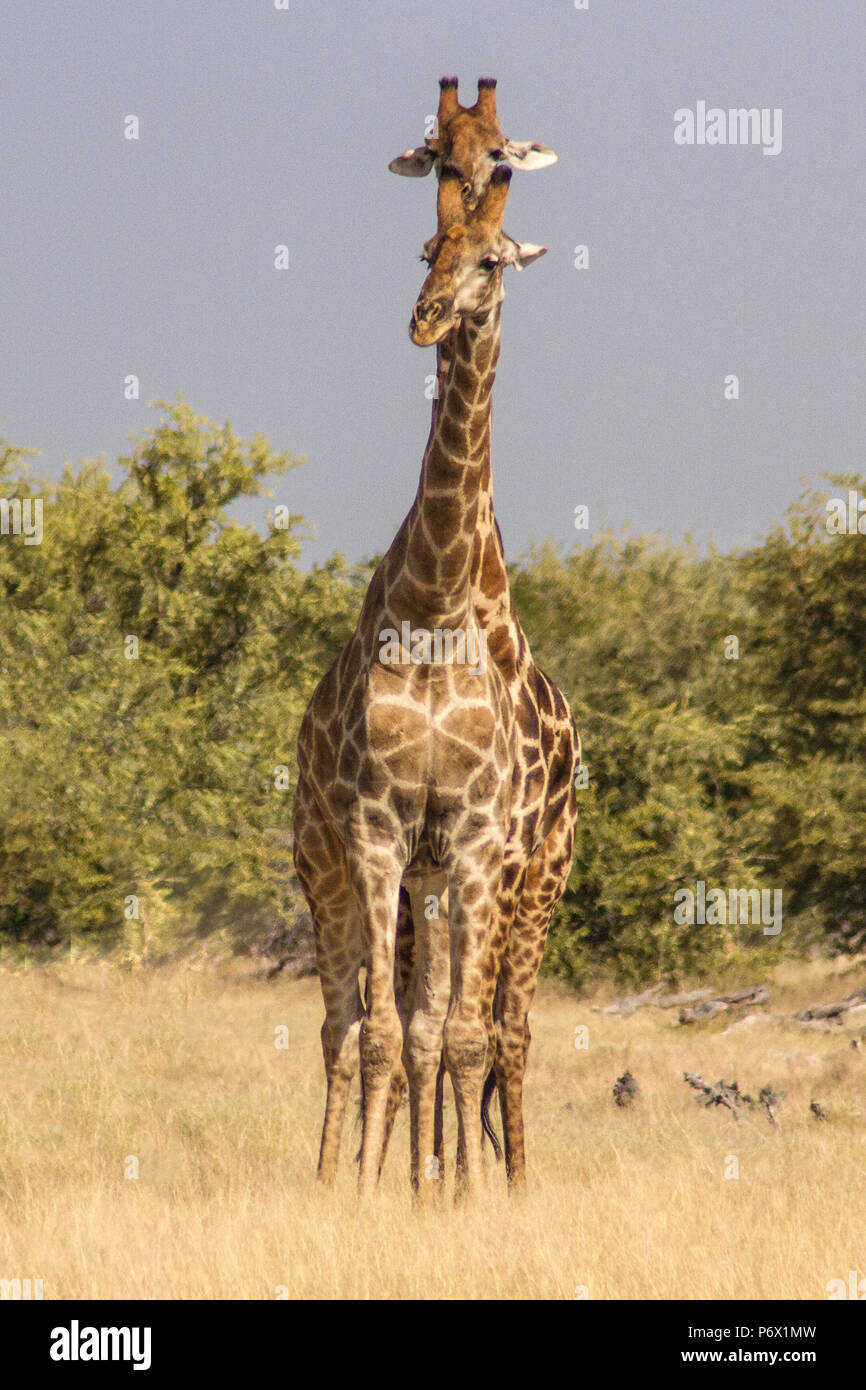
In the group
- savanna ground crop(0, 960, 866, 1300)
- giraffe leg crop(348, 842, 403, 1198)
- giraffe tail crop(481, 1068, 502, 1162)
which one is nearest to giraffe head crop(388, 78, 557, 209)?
giraffe leg crop(348, 842, 403, 1198)

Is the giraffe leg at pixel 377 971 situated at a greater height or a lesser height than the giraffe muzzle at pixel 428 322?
lesser

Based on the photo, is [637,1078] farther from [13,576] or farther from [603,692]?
[13,576]

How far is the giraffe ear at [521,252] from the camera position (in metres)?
7.16

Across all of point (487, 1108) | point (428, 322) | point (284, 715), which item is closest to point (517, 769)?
point (487, 1108)

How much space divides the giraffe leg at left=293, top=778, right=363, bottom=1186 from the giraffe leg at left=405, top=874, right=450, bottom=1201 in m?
0.76

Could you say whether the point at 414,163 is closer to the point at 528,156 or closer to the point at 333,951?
the point at 528,156

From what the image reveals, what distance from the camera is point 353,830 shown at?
7.52 m

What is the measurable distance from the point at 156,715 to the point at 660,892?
8.87 m

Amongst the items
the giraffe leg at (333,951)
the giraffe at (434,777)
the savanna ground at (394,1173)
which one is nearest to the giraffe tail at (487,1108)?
the savanna ground at (394,1173)

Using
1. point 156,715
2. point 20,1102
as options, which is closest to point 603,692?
point 156,715

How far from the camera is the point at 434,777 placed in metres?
7.50

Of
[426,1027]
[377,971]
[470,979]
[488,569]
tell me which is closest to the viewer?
[377,971]

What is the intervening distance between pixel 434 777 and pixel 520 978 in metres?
2.36

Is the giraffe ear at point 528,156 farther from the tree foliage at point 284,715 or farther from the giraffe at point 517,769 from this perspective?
the tree foliage at point 284,715
